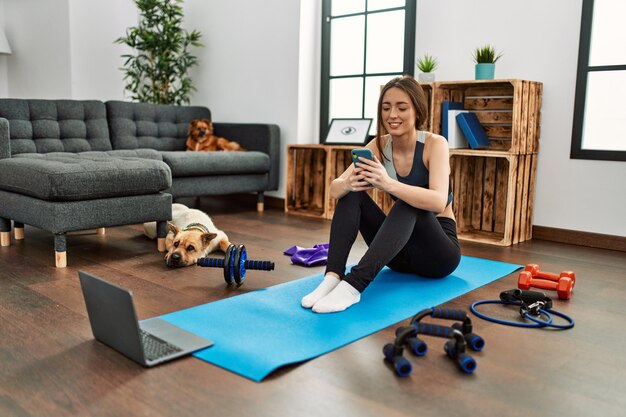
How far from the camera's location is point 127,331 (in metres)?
1.60

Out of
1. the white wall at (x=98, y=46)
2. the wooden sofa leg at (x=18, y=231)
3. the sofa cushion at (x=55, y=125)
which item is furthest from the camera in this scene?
the white wall at (x=98, y=46)

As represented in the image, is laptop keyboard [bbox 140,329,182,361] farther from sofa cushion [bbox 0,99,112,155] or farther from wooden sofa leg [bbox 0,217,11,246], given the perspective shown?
sofa cushion [bbox 0,99,112,155]

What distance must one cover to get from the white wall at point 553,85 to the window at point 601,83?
51mm

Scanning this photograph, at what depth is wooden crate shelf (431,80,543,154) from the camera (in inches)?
132

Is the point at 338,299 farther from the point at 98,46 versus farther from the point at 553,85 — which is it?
the point at 98,46

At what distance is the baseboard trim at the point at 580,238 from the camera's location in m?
3.35

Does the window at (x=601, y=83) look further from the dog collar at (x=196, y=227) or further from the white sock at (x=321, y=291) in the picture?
the dog collar at (x=196, y=227)

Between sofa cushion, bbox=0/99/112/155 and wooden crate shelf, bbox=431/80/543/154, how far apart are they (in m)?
2.45

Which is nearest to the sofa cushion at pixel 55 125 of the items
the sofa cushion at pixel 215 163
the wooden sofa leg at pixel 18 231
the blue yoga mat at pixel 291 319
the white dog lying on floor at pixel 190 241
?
the sofa cushion at pixel 215 163

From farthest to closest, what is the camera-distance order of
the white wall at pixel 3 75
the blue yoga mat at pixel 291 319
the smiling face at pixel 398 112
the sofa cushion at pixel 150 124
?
the white wall at pixel 3 75 < the sofa cushion at pixel 150 124 < the smiling face at pixel 398 112 < the blue yoga mat at pixel 291 319

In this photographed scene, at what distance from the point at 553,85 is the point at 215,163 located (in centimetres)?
233

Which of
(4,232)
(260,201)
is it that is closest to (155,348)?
(4,232)

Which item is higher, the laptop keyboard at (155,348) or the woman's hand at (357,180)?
the woman's hand at (357,180)

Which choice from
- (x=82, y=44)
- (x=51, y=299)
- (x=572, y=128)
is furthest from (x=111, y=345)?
(x=82, y=44)
